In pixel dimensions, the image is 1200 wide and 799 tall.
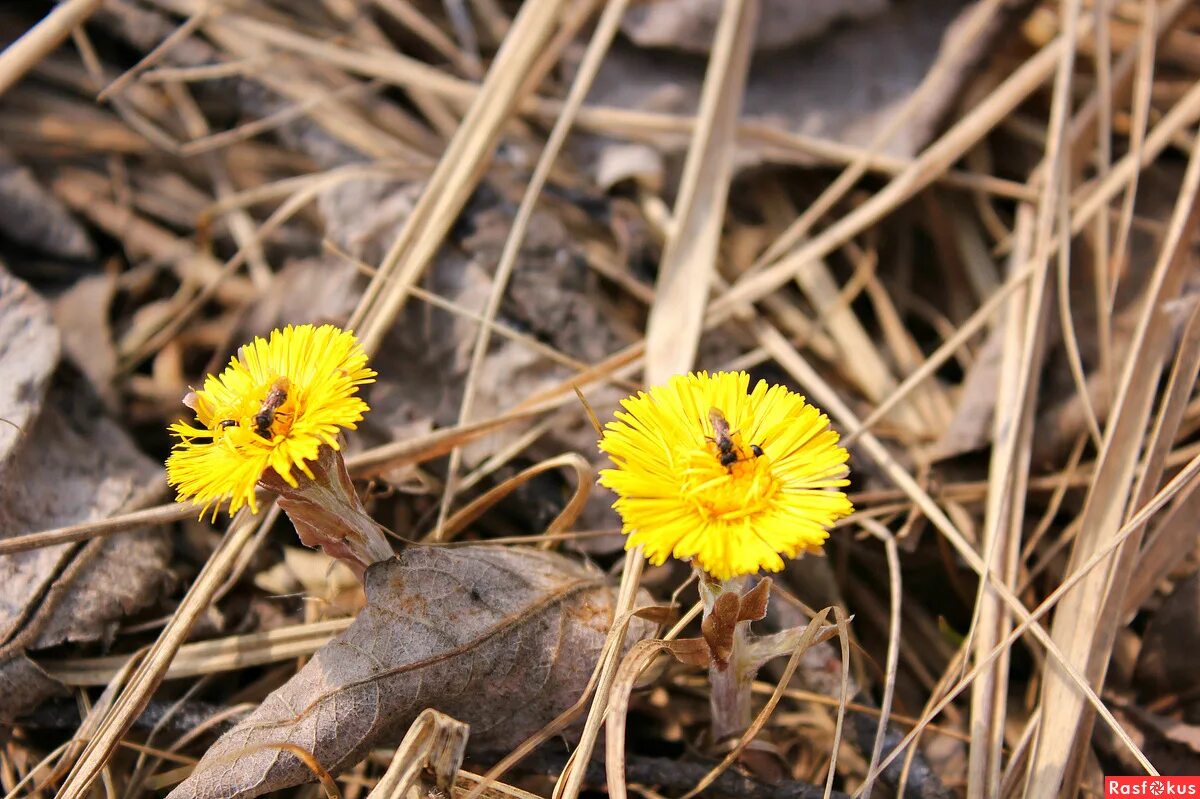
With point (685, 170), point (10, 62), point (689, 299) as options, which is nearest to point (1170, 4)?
point (685, 170)

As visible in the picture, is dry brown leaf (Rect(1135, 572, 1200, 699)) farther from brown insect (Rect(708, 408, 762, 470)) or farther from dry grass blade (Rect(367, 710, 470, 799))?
dry grass blade (Rect(367, 710, 470, 799))

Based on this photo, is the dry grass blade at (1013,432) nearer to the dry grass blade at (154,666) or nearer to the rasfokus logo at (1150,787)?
the rasfokus logo at (1150,787)

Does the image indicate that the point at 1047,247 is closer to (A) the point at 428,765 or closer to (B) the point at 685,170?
(B) the point at 685,170

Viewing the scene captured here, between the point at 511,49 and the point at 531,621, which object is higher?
the point at 511,49

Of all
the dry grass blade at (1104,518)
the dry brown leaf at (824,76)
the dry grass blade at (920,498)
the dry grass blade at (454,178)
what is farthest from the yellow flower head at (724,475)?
the dry brown leaf at (824,76)

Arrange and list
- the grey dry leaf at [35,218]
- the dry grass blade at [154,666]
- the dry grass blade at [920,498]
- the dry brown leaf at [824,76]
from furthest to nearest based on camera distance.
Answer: the dry brown leaf at [824,76] → the grey dry leaf at [35,218] → the dry grass blade at [920,498] → the dry grass blade at [154,666]

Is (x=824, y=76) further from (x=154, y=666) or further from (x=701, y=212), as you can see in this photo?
(x=154, y=666)

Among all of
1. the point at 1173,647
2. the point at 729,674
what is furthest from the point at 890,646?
the point at 1173,647
